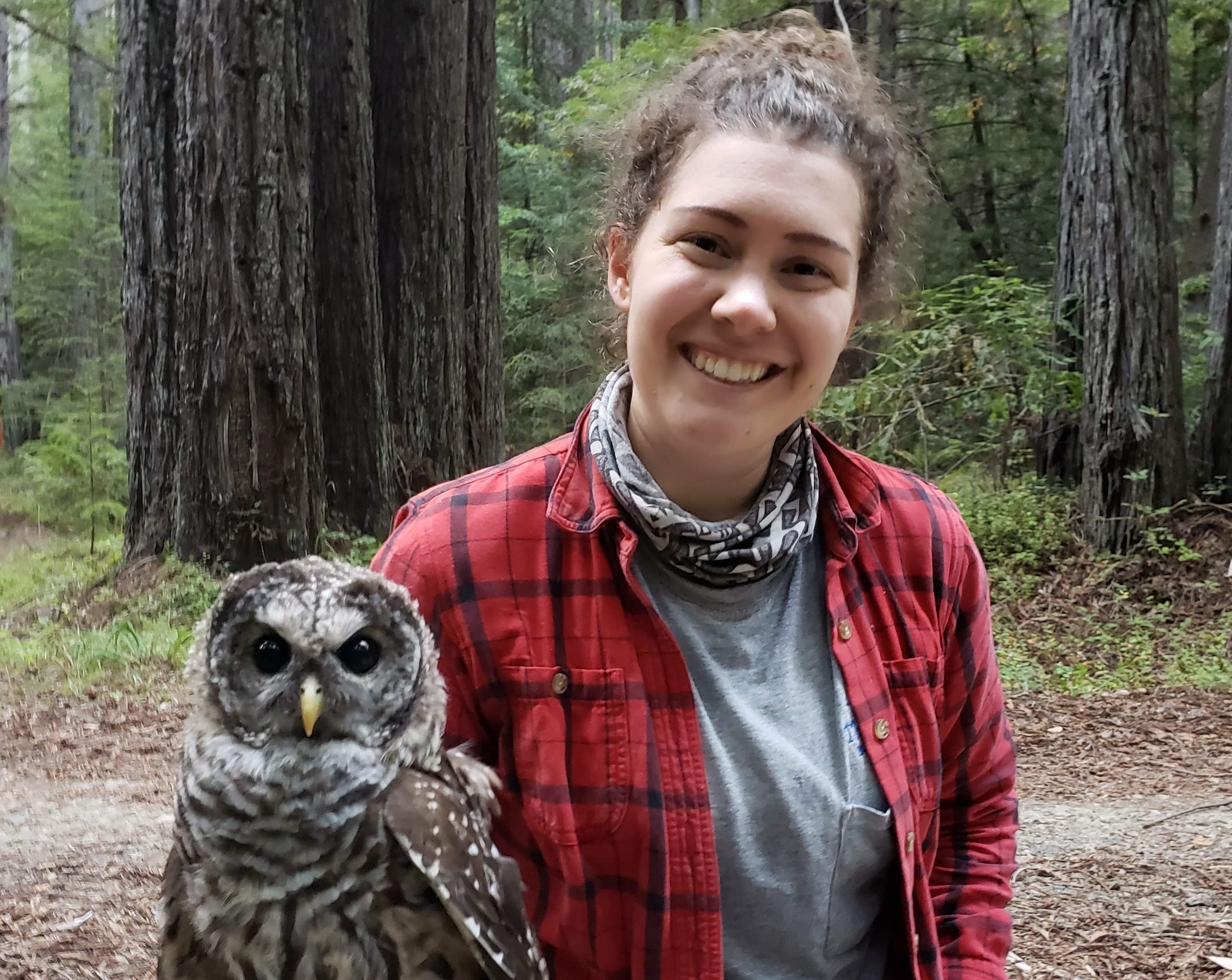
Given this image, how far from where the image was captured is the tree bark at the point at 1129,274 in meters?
7.03

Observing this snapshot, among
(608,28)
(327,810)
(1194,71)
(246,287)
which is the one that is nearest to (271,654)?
(327,810)

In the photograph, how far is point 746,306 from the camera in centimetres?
150

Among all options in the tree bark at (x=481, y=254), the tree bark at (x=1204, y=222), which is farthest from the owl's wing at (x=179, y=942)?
the tree bark at (x=1204, y=222)

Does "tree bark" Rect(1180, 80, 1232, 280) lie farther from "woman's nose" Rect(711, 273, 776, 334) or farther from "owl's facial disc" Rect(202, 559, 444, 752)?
"owl's facial disc" Rect(202, 559, 444, 752)

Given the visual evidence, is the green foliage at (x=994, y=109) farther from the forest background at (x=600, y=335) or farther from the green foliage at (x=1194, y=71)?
Answer: the green foliage at (x=1194, y=71)

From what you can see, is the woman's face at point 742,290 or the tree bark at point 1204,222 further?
the tree bark at point 1204,222

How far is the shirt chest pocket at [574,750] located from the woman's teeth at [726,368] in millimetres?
497

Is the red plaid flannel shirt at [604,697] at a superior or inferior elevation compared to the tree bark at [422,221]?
inferior

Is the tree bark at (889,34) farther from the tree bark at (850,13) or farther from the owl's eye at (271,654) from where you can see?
the owl's eye at (271,654)

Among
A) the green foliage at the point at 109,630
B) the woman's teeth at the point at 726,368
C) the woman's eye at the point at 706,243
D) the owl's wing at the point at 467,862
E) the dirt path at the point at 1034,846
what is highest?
the woman's eye at the point at 706,243

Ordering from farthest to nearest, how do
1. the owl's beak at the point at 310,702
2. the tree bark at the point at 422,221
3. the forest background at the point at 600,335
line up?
the tree bark at the point at 422,221 < the forest background at the point at 600,335 < the owl's beak at the point at 310,702

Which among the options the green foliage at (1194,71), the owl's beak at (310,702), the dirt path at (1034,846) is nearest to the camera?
the owl's beak at (310,702)

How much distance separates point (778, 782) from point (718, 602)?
12.2 inches

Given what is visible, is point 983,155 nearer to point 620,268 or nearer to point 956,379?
point 956,379
